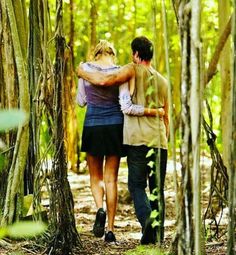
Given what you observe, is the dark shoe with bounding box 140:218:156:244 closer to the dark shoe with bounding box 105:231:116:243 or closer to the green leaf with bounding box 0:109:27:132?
the dark shoe with bounding box 105:231:116:243

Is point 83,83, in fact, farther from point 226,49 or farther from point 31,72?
point 226,49

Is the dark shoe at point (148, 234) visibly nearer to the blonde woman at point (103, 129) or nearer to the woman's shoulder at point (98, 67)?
the blonde woman at point (103, 129)

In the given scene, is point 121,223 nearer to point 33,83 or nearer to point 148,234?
point 148,234

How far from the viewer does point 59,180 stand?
16.7ft

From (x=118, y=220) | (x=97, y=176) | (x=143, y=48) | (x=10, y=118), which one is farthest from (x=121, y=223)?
(x=10, y=118)

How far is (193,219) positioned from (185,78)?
23.0 inches

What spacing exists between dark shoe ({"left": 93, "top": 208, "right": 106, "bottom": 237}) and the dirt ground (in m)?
0.05

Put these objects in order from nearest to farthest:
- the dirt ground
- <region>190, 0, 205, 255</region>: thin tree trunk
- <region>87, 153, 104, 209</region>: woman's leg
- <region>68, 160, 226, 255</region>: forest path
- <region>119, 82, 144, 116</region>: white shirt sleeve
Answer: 1. <region>190, 0, 205, 255</region>: thin tree trunk
2. the dirt ground
3. <region>68, 160, 226, 255</region>: forest path
4. <region>119, 82, 144, 116</region>: white shirt sleeve
5. <region>87, 153, 104, 209</region>: woman's leg

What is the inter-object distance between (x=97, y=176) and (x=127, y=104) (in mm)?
833

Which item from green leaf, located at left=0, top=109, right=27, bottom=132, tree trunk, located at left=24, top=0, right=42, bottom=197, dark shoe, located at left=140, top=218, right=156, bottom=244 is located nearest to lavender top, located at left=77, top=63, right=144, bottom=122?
tree trunk, located at left=24, top=0, right=42, bottom=197

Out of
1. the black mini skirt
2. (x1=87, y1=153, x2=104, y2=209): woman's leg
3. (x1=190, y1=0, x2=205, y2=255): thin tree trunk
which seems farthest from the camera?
(x1=87, y1=153, x2=104, y2=209): woman's leg

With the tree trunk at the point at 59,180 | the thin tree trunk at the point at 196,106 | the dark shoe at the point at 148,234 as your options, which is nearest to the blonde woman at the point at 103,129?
the dark shoe at the point at 148,234

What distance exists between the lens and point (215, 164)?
212 inches

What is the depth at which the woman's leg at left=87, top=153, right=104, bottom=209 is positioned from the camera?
20.5 feet
